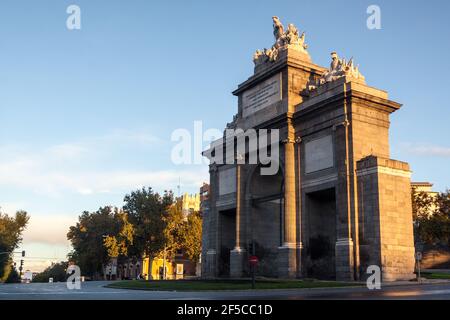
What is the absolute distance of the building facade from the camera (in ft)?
115

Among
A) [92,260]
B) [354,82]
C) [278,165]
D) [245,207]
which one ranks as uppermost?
[354,82]

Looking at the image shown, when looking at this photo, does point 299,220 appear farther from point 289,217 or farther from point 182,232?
point 182,232

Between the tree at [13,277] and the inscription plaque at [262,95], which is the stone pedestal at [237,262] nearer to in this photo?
the inscription plaque at [262,95]

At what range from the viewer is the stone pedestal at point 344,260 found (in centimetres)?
3451

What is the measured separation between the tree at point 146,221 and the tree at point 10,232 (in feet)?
84.3

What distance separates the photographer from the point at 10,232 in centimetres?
8306

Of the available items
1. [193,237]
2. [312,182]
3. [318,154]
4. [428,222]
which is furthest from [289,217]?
[193,237]

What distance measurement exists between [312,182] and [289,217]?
10.9ft

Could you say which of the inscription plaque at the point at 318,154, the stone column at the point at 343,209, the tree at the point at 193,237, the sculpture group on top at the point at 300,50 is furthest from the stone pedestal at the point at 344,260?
the tree at the point at 193,237
